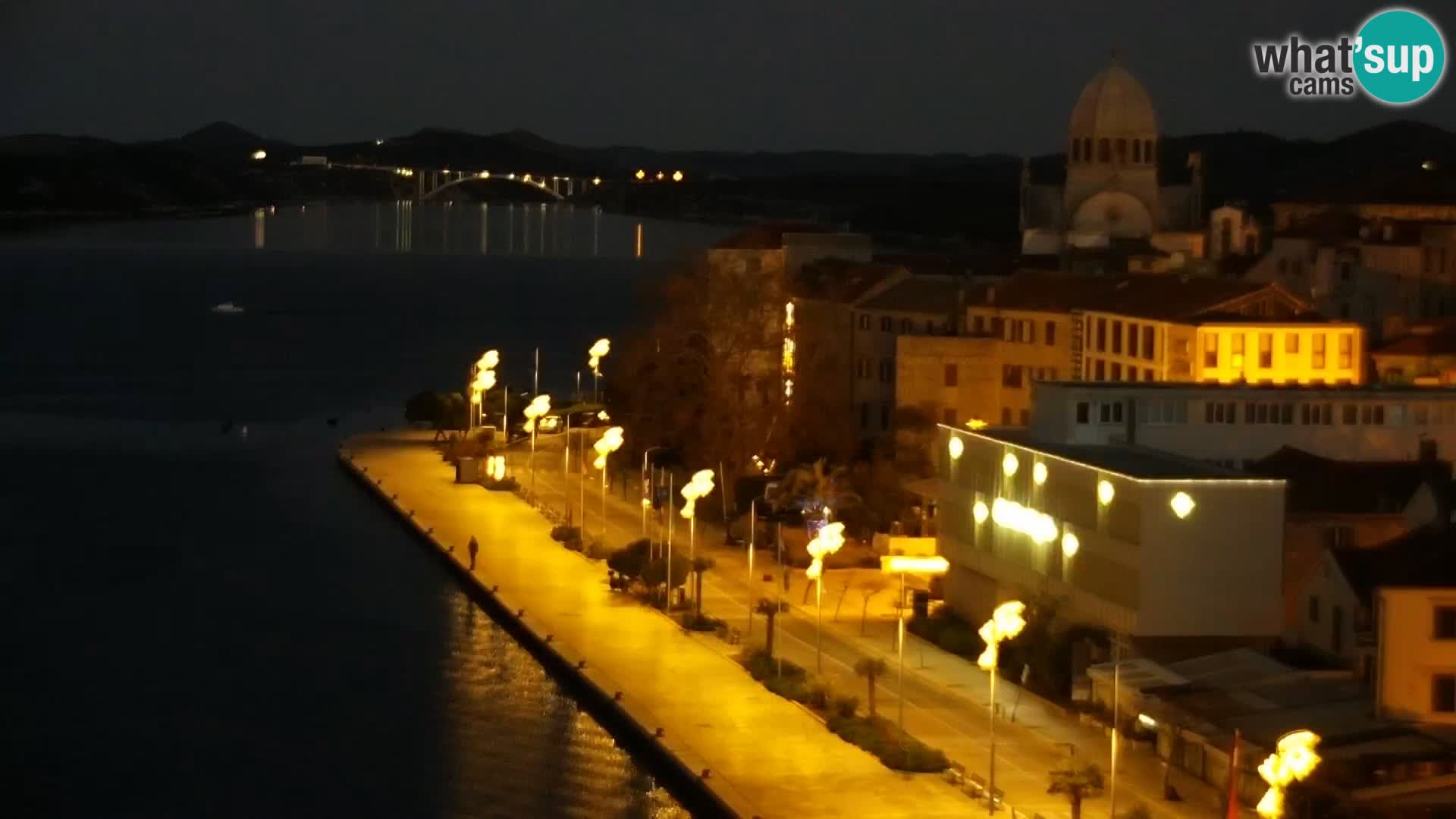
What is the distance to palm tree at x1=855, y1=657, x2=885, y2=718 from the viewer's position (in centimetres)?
1209

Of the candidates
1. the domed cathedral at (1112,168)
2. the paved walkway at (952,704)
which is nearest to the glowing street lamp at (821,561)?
the paved walkway at (952,704)

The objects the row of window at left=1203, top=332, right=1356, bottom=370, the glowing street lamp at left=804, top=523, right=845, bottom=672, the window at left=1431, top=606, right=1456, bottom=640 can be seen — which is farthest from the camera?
the row of window at left=1203, top=332, right=1356, bottom=370

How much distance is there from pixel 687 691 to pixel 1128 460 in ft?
9.47

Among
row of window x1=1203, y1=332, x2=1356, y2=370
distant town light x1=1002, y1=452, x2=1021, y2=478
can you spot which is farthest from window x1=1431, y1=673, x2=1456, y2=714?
row of window x1=1203, y1=332, x2=1356, y2=370

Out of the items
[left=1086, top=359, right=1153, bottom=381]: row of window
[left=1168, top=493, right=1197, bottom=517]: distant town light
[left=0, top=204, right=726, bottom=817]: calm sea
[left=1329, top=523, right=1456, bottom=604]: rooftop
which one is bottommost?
[left=0, top=204, right=726, bottom=817]: calm sea

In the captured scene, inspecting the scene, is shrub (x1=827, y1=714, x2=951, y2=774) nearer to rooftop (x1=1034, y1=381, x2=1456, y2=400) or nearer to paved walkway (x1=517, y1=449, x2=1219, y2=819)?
paved walkway (x1=517, y1=449, x2=1219, y2=819)

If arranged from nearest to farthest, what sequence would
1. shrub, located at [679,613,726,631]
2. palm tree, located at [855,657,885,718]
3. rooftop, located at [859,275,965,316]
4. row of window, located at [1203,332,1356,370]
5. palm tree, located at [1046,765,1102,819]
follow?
palm tree, located at [1046,765,1102,819] → palm tree, located at [855,657,885,718] → shrub, located at [679,613,726,631] → row of window, located at [1203,332,1356,370] → rooftop, located at [859,275,965,316]

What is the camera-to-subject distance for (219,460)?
1127 inches

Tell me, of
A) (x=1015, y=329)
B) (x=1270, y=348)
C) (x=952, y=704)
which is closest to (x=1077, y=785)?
(x=952, y=704)

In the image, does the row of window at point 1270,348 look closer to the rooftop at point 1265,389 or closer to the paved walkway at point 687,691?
the rooftop at point 1265,389

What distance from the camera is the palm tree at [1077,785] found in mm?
9805

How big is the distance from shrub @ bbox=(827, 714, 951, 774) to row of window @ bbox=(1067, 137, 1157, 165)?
64.5 feet

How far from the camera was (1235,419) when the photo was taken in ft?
54.5

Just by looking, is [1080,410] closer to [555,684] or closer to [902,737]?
[555,684]
